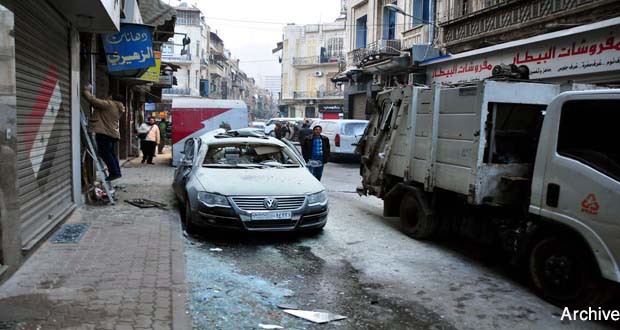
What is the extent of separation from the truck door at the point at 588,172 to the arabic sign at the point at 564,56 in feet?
24.6

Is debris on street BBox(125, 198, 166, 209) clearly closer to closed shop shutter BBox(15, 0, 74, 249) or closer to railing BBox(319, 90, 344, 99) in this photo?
closed shop shutter BBox(15, 0, 74, 249)

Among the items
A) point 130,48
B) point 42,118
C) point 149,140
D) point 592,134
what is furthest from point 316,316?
point 149,140

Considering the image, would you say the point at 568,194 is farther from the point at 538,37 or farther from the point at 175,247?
the point at 538,37

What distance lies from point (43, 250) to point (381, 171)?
5099mm

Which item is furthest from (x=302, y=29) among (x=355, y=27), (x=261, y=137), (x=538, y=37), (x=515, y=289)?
(x=515, y=289)

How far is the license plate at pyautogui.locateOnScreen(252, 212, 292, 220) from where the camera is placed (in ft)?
22.3

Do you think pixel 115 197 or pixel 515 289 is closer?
pixel 515 289

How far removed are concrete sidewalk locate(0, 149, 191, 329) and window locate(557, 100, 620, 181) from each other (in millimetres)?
3802

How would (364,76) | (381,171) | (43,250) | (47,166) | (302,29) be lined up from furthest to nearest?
(302,29)
(364,76)
(381,171)
(47,166)
(43,250)

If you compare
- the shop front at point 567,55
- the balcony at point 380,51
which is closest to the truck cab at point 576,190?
the shop front at point 567,55

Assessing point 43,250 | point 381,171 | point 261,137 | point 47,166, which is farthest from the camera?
point 261,137

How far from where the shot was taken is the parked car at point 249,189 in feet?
22.5

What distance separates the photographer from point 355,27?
30609 millimetres

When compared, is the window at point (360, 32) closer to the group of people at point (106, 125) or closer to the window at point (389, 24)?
the window at point (389, 24)
